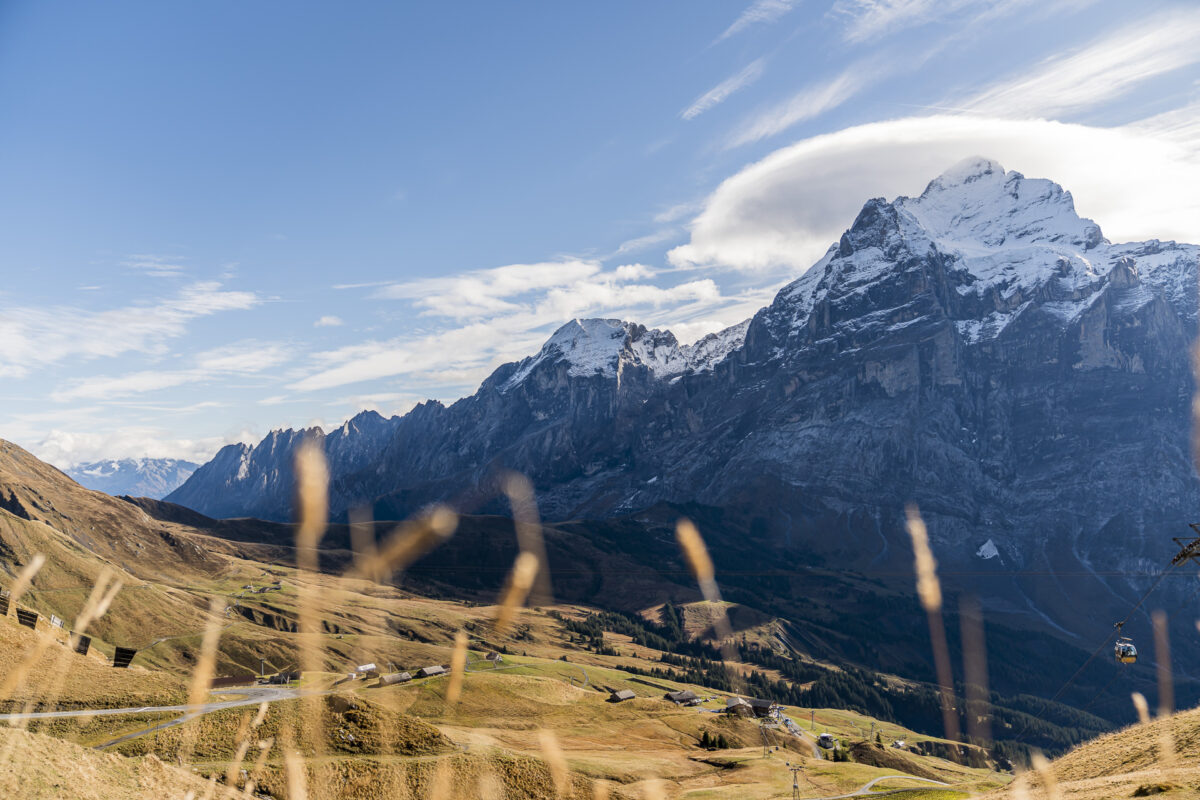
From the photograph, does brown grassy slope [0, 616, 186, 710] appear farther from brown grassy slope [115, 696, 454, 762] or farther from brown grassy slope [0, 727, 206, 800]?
brown grassy slope [0, 727, 206, 800]

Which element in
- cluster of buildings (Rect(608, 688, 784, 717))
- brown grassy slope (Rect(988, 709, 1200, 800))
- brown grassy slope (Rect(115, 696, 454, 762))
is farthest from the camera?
cluster of buildings (Rect(608, 688, 784, 717))

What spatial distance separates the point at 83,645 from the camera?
431ft

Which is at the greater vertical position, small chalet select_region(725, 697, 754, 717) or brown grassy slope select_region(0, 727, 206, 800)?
brown grassy slope select_region(0, 727, 206, 800)

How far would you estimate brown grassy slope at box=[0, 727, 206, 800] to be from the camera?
157 ft

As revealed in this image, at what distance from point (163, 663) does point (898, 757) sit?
172m

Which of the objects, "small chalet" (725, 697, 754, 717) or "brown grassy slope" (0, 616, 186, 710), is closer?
"brown grassy slope" (0, 616, 186, 710)

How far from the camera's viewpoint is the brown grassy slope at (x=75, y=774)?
4772 cm

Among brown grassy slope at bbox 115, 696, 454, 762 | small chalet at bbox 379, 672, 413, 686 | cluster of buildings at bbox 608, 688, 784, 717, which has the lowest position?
cluster of buildings at bbox 608, 688, 784, 717

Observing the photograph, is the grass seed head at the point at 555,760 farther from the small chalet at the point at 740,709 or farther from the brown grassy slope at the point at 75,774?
the small chalet at the point at 740,709

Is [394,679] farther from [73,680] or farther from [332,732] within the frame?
[73,680]

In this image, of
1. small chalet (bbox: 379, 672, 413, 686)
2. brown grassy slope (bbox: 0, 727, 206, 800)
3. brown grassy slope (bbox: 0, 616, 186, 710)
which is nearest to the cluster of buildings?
small chalet (bbox: 379, 672, 413, 686)

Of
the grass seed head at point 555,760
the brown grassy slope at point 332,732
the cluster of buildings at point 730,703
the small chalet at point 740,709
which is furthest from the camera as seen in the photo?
the small chalet at point 740,709

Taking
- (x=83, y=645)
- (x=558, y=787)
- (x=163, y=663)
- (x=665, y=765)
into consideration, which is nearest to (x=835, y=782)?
(x=665, y=765)

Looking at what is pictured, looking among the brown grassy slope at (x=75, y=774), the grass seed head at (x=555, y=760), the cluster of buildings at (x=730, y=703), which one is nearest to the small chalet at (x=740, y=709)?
the cluster of buildings at (x=730, y=703)
